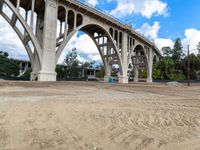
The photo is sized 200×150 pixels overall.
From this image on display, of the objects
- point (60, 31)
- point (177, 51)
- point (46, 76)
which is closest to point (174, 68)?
point (177, 51)

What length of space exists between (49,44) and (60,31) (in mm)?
5518

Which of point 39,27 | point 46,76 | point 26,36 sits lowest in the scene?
point 46,76

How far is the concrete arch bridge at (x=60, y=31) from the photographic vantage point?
28500 millimetres

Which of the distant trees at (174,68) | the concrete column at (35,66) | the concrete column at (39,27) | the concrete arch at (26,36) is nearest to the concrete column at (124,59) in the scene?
the concrete column at (39,27)

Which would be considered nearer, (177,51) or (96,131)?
(96,131)


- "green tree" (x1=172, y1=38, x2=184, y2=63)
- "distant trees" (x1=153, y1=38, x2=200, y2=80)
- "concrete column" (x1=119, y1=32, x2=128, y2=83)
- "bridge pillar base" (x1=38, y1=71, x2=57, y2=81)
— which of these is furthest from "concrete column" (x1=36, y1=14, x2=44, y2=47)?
"green tree" (x1=172, y1=38, x2=184, y2=63)

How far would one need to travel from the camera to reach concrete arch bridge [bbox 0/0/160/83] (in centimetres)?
2850

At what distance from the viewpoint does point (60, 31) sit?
34.2 metres

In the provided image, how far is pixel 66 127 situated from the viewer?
5.00 m

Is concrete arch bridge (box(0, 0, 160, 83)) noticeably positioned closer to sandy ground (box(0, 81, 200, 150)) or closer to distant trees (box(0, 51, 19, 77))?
sandy ground (box(0, 81, 200, 150))

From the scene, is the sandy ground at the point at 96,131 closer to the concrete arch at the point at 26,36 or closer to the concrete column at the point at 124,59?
the concrete arch at the point at 26,36

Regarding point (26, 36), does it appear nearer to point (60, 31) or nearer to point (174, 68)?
point (60, 31)

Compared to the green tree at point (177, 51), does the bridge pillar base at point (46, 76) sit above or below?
below

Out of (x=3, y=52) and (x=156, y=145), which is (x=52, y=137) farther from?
(x=3, y=52)
